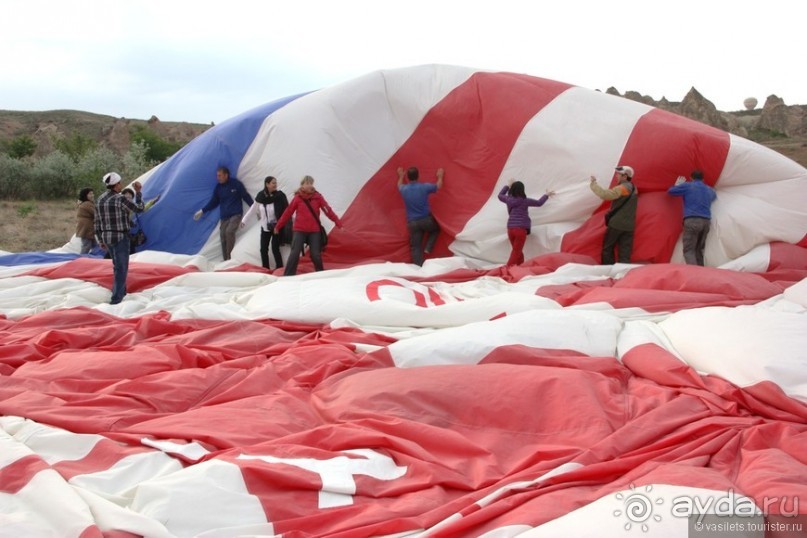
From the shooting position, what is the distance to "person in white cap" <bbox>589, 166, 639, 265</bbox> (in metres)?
6.27

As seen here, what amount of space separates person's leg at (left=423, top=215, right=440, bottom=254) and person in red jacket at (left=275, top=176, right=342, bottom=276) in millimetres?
1011

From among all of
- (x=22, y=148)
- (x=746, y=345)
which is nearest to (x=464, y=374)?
(x=746, y=345)

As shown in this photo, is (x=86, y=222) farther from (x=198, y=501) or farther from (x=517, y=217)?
(x=198, y=501)

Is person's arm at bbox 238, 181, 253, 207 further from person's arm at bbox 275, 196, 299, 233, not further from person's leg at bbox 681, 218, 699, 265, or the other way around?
person's leg at bbox 681, 218, 699, 265

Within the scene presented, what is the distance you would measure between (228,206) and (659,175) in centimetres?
434

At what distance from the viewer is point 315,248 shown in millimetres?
6746

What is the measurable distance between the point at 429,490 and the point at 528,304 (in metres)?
2.21

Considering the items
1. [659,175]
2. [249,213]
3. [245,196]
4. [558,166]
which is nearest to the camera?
[659,175]

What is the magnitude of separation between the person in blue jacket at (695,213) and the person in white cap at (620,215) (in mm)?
362

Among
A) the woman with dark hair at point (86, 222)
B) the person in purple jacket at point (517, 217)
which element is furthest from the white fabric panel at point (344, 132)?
the person in purple jacket at point (517, 217)

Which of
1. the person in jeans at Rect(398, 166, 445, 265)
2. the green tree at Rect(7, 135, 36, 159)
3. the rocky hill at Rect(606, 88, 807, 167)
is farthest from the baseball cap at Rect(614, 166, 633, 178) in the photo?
the green tree at Rect(7, 135, 36, 159)

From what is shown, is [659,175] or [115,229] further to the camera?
[659,175]

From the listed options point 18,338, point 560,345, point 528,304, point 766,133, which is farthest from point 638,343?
point 766,133

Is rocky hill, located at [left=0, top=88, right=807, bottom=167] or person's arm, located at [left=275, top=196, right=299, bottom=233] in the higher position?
rocky hill, located at [left=0, top=88, right=807, bottom=167]
